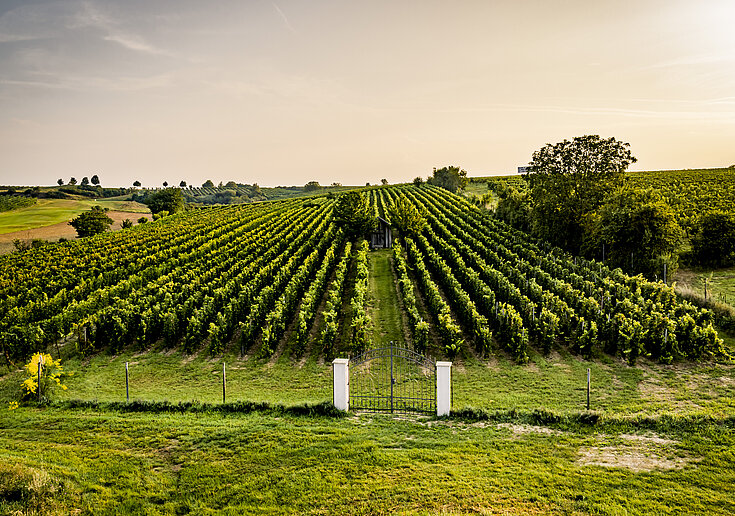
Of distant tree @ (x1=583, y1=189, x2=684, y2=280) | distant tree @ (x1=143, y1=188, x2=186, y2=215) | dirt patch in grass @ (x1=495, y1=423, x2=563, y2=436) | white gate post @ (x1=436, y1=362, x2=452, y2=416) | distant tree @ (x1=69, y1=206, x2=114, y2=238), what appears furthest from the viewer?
distant tree @ (x1=143, y1=188, x2=186, y2=215)

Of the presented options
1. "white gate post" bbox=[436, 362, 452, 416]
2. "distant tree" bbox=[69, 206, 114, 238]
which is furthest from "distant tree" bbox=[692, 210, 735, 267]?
"distant tree" bbox=[69, 206, 114, 238]

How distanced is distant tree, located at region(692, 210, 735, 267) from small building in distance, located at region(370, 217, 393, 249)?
25.7m

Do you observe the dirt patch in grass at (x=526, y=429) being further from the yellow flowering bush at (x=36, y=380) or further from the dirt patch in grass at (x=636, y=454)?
the yellow flowering bush at (x=36, y=380)

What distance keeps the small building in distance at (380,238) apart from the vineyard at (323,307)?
1006 cm

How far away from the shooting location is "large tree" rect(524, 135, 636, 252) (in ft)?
114

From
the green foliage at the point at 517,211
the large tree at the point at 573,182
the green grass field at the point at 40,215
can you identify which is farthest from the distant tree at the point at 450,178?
the green grass field at the point at 40,215

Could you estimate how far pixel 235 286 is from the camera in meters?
25.7

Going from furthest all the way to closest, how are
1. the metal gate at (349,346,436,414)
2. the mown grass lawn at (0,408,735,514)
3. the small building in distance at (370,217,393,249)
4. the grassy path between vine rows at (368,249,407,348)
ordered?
the small building in distance at (370,217,393,249), the grassy path between vine rows at (368,249,407,348), the metal gate at (349,346,436,414), the mown grass lawn at (0,408,735,514)

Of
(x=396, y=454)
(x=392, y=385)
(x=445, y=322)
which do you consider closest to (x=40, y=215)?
(x=445, y=322)

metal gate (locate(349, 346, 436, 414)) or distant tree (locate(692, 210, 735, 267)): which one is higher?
distant tree (locate(692, 210, 735, 267))

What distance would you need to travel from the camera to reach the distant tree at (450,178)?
11211cm

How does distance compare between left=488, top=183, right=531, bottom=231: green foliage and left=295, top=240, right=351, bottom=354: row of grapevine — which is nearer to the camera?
Answer: left=295, top=240, right=351, bottom=354: row of grapevine

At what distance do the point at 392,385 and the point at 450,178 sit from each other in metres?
108

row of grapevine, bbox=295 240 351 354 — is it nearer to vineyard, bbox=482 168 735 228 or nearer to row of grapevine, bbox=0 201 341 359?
row of grapevine, bbox=0 201 341 359
